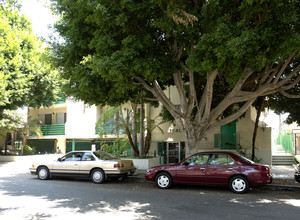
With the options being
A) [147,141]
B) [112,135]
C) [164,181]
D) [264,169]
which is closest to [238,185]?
A: [264,169]

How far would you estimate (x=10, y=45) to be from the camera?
63.0 ft

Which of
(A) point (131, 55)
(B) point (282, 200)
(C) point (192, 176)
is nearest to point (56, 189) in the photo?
(C) point (192, 176)

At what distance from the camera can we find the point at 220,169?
912 cm

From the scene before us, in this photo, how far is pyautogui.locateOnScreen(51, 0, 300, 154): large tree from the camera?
789cm

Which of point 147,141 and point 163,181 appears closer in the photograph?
point 163,181

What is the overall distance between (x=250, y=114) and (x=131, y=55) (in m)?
11.0

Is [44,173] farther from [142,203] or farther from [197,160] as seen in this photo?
[197,160]

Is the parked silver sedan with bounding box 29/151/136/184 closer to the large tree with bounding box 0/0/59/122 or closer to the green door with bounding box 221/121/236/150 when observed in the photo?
the green door with bounding box 221/121/236/150

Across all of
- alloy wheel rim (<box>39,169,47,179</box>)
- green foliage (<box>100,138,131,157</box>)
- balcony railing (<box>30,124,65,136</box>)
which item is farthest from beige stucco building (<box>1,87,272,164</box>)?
alloy wheel rim (<box>39,169,47,179</box>)

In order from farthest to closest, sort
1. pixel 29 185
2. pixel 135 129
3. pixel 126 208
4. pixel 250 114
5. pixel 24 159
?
1. pixel 24 159
2. pixel 250 114
3. pixel 135 129
4. pixel 29 185
5. pixel 126 208

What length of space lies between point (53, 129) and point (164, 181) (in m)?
16.4

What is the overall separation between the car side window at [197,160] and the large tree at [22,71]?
1313cm

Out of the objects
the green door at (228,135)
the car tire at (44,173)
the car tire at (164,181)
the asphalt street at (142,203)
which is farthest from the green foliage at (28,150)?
the car tire at (164,181)

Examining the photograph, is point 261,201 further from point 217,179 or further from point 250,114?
point 250,114
